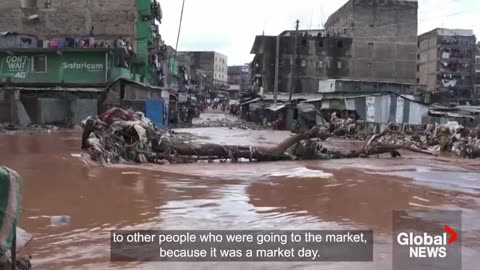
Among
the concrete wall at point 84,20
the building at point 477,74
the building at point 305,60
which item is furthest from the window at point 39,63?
the building at point 477,74

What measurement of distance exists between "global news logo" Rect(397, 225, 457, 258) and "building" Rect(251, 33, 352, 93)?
53.5 meters

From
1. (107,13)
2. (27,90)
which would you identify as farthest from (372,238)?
(107,13)

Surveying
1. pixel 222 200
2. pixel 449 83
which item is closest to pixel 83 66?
pixel 222 200

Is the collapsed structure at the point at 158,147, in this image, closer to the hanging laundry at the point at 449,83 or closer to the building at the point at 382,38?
the building at the point at 382,38

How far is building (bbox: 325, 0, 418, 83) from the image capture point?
6156 cm

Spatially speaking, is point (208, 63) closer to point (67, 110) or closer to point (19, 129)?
point (67, 110)

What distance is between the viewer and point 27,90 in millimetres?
31891

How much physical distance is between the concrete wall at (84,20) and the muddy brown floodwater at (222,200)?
30.3 meters

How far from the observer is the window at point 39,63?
34250 mm

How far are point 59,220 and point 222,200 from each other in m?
2.73

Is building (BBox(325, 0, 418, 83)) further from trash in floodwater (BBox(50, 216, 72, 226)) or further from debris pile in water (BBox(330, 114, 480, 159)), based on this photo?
trash in floodwater (BBox(50, 216, 72, 226))

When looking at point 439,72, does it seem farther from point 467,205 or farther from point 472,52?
point 467,205

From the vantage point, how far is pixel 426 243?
19.4 feet

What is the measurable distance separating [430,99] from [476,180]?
1950 inches
